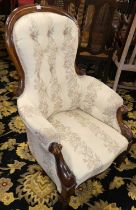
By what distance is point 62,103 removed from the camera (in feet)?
4.89

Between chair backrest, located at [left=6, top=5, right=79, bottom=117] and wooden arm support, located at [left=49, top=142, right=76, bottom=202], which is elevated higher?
chair backrest, located at [left=6, top=5, right=79, bottom=117]

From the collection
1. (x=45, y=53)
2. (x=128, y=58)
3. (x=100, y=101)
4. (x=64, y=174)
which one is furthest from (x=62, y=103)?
(x=128, y=58)

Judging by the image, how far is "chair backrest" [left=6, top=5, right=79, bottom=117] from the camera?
1.17 meters

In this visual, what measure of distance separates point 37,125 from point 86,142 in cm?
33

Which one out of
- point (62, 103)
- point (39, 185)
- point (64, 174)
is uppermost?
point (62, 103)

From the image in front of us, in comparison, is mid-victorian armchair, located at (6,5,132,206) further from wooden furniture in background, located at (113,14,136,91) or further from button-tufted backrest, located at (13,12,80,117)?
Result: wooden furniture in background, located at (113,14,136,91)

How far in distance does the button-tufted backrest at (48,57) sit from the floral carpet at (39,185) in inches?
18.7

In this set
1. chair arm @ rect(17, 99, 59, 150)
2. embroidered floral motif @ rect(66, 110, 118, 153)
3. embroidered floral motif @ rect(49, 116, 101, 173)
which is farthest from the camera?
embroidered floral motif @ rect(66, 110, 118, 153)

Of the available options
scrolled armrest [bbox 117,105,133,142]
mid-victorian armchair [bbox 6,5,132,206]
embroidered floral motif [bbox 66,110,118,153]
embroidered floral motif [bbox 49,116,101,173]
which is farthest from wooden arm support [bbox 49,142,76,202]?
scrolled armrest [bbox 117,105,133,142]

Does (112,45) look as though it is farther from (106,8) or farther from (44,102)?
(44,102)

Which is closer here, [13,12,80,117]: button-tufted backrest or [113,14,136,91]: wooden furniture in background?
[13,12,80,117]: button-tufted backrest

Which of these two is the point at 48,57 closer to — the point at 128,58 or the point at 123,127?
the point at 123,127

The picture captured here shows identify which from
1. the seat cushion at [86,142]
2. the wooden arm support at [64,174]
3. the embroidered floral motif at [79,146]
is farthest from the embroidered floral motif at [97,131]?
the wooden arm support at [64,174]

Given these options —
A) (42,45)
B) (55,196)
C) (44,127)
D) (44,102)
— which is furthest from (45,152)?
(42,45)
